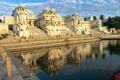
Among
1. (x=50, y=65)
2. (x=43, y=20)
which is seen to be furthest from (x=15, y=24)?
(x=50, y=65)

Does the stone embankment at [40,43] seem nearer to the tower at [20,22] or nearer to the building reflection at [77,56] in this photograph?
the tower at [20,22]

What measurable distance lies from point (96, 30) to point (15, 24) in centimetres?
4813

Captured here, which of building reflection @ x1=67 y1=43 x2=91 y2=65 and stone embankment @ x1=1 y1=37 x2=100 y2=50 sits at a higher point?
stone embankment @ x1=1 y1=37 x2=100 y2=50

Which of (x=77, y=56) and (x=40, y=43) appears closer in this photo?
(x=77, y=56)

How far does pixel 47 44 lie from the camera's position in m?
60.1

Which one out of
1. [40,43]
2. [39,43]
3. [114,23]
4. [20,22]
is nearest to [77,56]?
[39,43]

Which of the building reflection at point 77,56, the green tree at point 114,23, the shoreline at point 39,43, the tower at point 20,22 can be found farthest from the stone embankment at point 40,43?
the green tree at point 114,23

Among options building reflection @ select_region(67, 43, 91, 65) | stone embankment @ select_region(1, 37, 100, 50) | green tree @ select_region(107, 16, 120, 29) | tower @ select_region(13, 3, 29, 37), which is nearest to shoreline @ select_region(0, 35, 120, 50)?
stone embankment @ select_region(1, 37, 100, 50)

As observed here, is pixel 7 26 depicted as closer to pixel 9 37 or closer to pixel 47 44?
pixel 9 37

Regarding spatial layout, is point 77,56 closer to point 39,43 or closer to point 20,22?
point 39,43

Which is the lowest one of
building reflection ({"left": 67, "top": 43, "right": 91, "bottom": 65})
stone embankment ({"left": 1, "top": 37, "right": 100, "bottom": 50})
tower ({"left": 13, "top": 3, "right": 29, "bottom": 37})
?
building reflection ({"left": 67, "top": 43, "right": 91, "bottom": 65})

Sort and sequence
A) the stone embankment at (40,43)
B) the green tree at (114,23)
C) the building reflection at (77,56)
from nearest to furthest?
the building reflection at (77,56) < the stone embankment at (40,43) < the green tree at (114,23)

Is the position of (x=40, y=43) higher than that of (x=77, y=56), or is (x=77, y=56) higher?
(x=40, y=43)

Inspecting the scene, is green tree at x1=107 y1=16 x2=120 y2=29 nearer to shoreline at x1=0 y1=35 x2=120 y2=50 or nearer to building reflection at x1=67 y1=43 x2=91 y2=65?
shoreline at x1=0 y1=35 x2=120 y2=50
